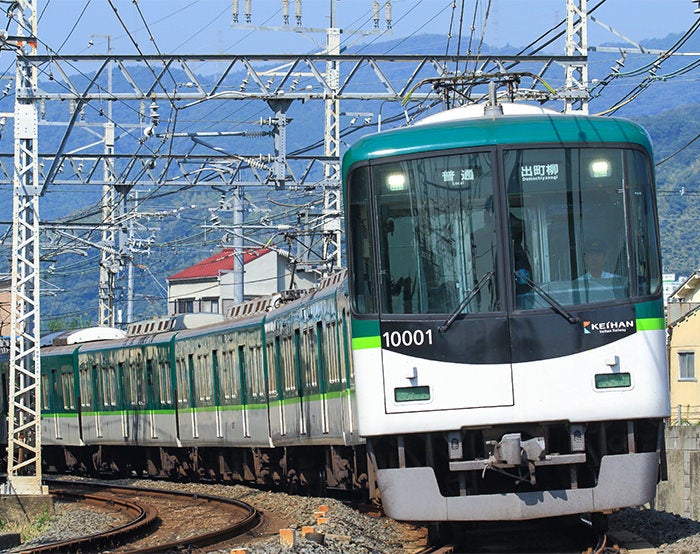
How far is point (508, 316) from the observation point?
10.0 meters

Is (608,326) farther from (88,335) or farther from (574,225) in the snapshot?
(88,335)

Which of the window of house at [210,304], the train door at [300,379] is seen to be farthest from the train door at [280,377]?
the window of house at [210,304]

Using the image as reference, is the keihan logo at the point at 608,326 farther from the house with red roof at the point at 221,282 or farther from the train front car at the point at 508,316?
the house with red roof at the point at 221,282

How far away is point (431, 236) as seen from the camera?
1029 cm

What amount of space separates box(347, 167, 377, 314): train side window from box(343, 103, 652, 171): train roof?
186 millimetres

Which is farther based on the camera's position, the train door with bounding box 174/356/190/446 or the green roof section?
the train door with bounding box 174/356/190/446

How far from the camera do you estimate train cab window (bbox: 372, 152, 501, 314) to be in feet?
33.3

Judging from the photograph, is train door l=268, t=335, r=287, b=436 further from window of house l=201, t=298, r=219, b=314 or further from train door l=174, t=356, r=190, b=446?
window of house l=201, t=298, r=219, b=314

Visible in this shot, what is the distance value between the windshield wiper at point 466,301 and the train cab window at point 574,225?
0.20 m

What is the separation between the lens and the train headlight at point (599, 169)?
1025 centimetres

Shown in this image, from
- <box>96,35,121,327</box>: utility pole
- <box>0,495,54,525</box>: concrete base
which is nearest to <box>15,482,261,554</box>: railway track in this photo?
<box>0,495,54,525</box>: concrete base

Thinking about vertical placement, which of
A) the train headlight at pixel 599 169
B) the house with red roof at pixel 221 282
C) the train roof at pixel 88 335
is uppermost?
the house with red roof at pixel 221 282

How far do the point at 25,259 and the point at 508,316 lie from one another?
30.3ft

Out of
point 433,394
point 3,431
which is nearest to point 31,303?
point 433,394
